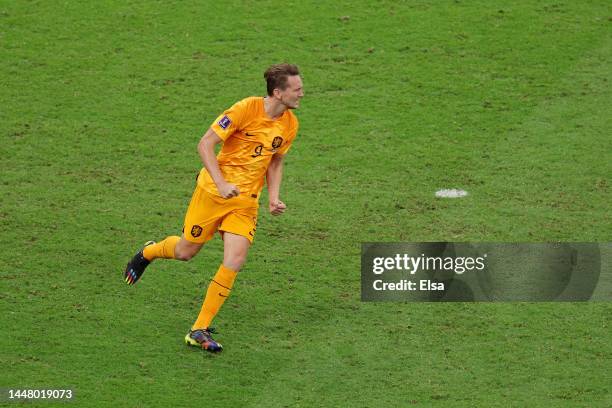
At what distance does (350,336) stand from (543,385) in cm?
156

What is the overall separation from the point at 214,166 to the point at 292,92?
81 centimetres

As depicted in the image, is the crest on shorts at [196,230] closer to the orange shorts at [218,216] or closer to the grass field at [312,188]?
the orange shorts at [218,216]

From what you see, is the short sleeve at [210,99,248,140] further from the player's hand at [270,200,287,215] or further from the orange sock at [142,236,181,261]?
the orange sock at [142,236,181,261]

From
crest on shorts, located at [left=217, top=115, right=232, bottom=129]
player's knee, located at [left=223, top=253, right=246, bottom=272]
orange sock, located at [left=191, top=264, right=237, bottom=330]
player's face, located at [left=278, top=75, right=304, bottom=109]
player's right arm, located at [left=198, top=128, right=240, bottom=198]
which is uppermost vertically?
player's face, located at [left=278, top=75, right=304, bottom=109]

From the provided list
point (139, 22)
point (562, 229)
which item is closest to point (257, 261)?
point (562, 229)

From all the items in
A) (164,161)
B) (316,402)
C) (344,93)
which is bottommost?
(316,402)

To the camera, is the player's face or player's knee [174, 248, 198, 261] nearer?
the player's face

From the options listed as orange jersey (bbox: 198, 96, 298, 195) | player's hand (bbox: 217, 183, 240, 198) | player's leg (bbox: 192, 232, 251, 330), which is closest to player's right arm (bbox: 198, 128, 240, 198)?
player's hand (bbox: 217, 183, 240, 198)

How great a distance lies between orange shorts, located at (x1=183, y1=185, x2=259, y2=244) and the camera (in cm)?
868

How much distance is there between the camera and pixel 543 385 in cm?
816

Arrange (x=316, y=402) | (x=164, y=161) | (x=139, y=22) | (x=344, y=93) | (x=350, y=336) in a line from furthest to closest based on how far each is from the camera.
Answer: (x=139, y=22) → (x=344, y=93) → (x=164, y=161) → (x=350, y=336) → (x=316, y=402)

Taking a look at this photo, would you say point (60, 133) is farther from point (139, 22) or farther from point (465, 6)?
point (465, 6)

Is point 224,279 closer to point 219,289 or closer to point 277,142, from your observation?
point 219,289

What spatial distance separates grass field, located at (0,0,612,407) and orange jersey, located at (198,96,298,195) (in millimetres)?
1166
